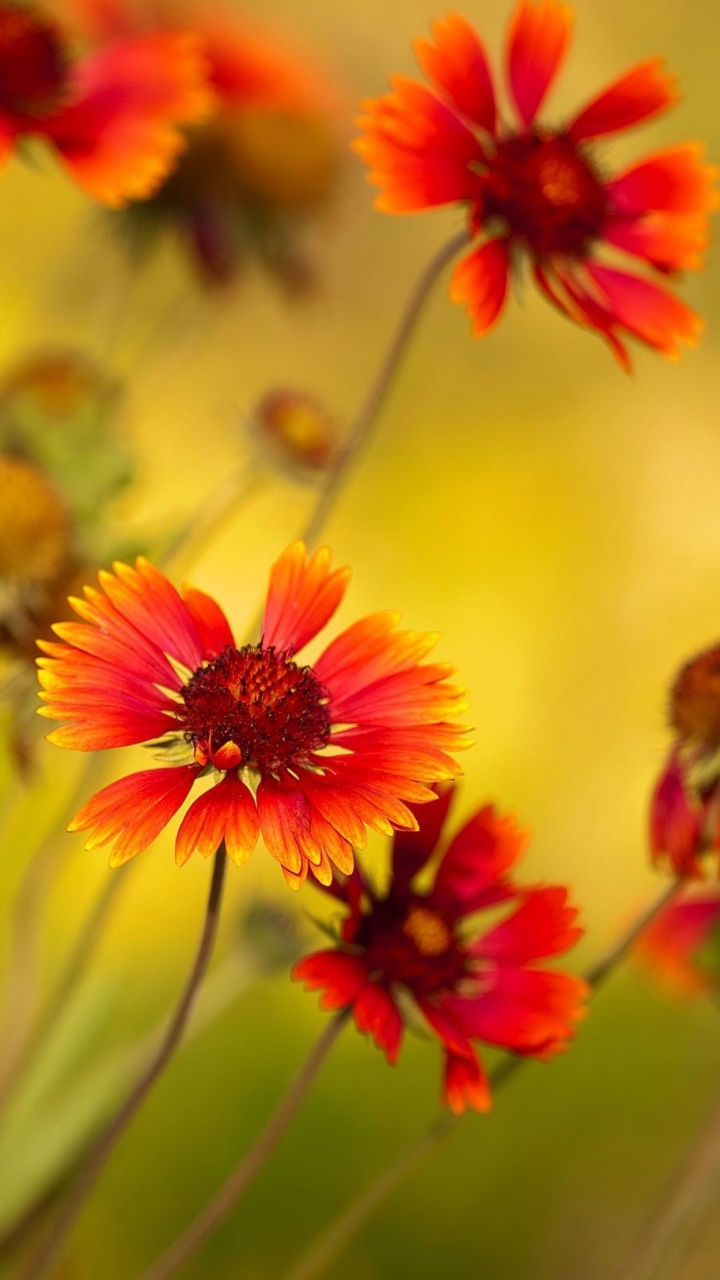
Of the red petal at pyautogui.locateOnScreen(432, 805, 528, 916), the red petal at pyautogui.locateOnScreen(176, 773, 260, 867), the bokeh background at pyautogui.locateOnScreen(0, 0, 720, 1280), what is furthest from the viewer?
the bokeh background at pyautogui.locateOnScreen(0, 0, 720, 1280)

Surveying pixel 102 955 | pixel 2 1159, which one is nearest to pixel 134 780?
pixel 2 1159

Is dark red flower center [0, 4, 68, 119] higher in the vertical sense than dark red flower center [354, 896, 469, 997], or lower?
higher

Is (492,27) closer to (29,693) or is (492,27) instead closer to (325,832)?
(29,693)

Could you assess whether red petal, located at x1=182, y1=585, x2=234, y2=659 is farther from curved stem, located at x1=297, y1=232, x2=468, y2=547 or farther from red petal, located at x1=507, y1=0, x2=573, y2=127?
red petal, located at x1=507, y1=0, x2=573, y2=127

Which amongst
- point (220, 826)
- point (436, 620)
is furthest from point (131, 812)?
point (436, 620)

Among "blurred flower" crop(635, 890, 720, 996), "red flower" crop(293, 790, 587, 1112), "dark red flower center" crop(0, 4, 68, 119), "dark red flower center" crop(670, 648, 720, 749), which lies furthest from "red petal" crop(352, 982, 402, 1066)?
"dark red flower center" crop(0, 4, 68, 119)

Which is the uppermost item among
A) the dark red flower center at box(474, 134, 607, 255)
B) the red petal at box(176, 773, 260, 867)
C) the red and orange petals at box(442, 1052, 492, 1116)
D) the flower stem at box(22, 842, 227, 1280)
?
the dark red flower center at box(474, 134, 607, 255)

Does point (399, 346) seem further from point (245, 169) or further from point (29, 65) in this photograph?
point (245, 169)
